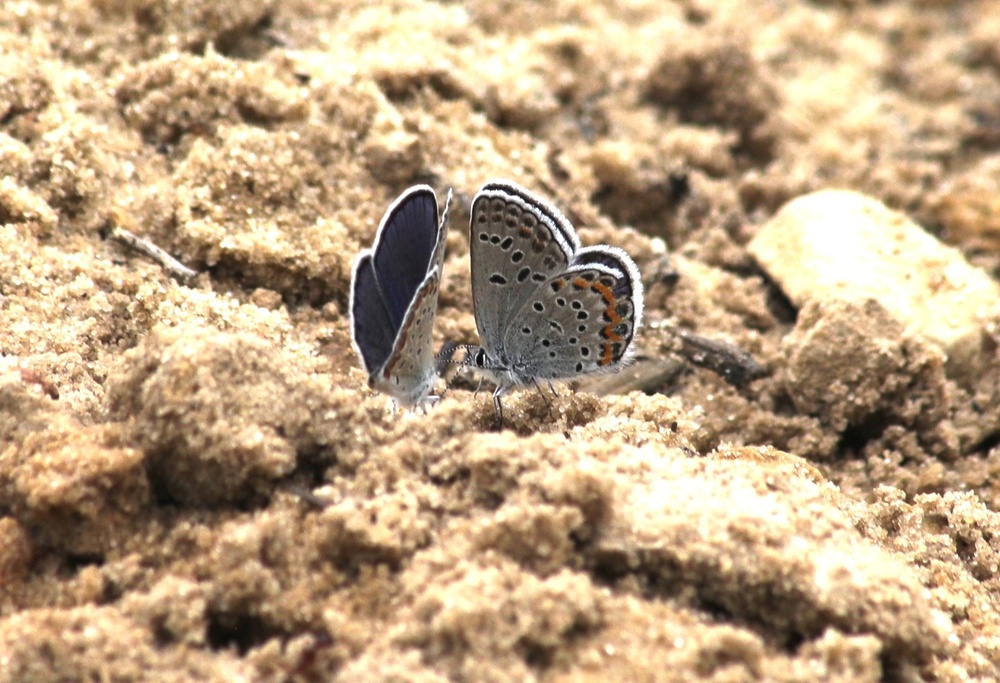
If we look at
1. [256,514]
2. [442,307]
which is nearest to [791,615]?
[256,514]

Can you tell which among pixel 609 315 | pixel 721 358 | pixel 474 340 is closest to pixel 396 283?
pixel 609 315

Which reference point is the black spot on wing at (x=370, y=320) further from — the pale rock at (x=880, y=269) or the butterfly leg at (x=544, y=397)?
the pale rock at (x=880, y=269)

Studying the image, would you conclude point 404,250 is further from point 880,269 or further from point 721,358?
point 880,269

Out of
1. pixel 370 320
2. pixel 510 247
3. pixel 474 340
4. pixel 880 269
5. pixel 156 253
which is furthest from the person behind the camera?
pixel 880 269

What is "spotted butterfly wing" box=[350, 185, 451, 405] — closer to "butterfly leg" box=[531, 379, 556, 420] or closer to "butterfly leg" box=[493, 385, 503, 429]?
"butterfly leg" box=[493, 385, 503, 429]

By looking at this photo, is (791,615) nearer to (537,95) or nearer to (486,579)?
(486,579)

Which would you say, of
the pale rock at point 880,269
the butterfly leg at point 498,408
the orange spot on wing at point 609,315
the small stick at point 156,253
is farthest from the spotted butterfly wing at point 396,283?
the pale rock at point 880,269
